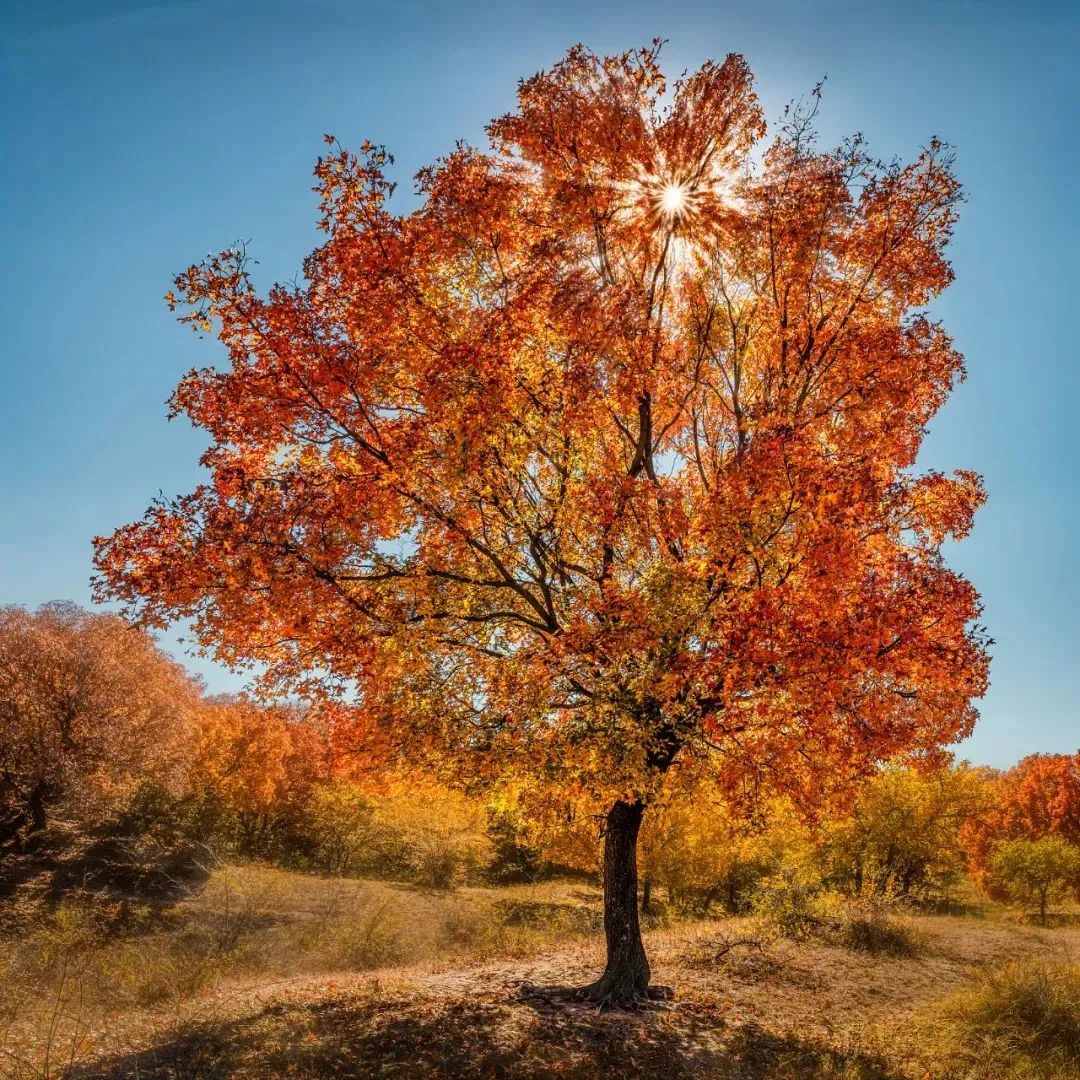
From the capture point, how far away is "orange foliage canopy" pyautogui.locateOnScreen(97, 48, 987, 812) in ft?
30.7

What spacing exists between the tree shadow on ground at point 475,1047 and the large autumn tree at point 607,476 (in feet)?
5.64

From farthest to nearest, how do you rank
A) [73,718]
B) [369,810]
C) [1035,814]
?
1. [1035,814]
2. [369,810]
3. [73,718]

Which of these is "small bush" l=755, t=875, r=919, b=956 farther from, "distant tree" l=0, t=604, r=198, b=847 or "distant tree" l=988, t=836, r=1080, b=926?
"distant tree" l=0, t=604, r=198, b=847

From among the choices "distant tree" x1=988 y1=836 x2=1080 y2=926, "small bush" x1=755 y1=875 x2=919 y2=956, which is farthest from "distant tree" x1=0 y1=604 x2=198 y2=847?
"distant tree" x1=988 y1=836 x2=1080 y2=926

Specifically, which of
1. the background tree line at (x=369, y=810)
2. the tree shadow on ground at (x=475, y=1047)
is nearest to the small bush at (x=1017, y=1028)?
the tree shadow on ground at (x=475, y=1047)

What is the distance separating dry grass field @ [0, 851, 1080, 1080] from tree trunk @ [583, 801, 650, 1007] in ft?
2.08

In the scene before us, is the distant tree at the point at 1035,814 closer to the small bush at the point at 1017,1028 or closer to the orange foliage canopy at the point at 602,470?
the small bush at the point at 1017,1028

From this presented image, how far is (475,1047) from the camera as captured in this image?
905cm

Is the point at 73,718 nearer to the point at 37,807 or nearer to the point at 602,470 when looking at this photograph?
the point at 37,807

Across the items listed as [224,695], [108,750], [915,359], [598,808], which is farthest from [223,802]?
[915,359]

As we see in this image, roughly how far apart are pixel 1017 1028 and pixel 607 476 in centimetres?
1087

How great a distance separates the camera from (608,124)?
1180 centimetres

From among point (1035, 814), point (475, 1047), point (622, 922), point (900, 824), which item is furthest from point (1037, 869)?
point (475, 1047)

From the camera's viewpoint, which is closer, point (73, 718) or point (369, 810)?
point (73, 718)
